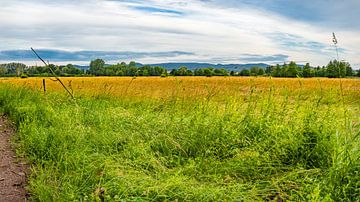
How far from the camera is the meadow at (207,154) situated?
3.42 m

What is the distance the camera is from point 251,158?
13.5 feet

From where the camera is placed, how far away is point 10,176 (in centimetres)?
450

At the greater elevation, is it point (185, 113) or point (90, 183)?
point (185, 113)

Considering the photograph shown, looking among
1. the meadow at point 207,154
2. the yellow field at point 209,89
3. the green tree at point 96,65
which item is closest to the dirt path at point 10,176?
the meadow at point 207,154

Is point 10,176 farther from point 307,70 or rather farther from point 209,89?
point 307,70

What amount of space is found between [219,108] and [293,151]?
2.03 metres

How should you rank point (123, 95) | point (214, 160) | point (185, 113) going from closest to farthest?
point (214, 160) → point (185, 113) → point (123, 95)

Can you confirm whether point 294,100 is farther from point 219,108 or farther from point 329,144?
point 329,144

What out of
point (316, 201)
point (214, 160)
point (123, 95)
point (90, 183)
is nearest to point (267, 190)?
point (316, 201)

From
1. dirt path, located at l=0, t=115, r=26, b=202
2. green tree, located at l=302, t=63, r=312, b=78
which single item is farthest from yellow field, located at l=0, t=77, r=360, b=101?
dirt path, located at l=0, t=115, r=26, b=202

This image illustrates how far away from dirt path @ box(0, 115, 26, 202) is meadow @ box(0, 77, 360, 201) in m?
0.14

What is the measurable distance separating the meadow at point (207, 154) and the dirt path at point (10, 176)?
0.14 m

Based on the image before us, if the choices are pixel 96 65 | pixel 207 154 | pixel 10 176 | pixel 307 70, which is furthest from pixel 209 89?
pixel 96 65

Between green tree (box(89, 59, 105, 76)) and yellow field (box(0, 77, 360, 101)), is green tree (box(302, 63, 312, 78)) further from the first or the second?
green tree (box(89, 59, 105, 76))
